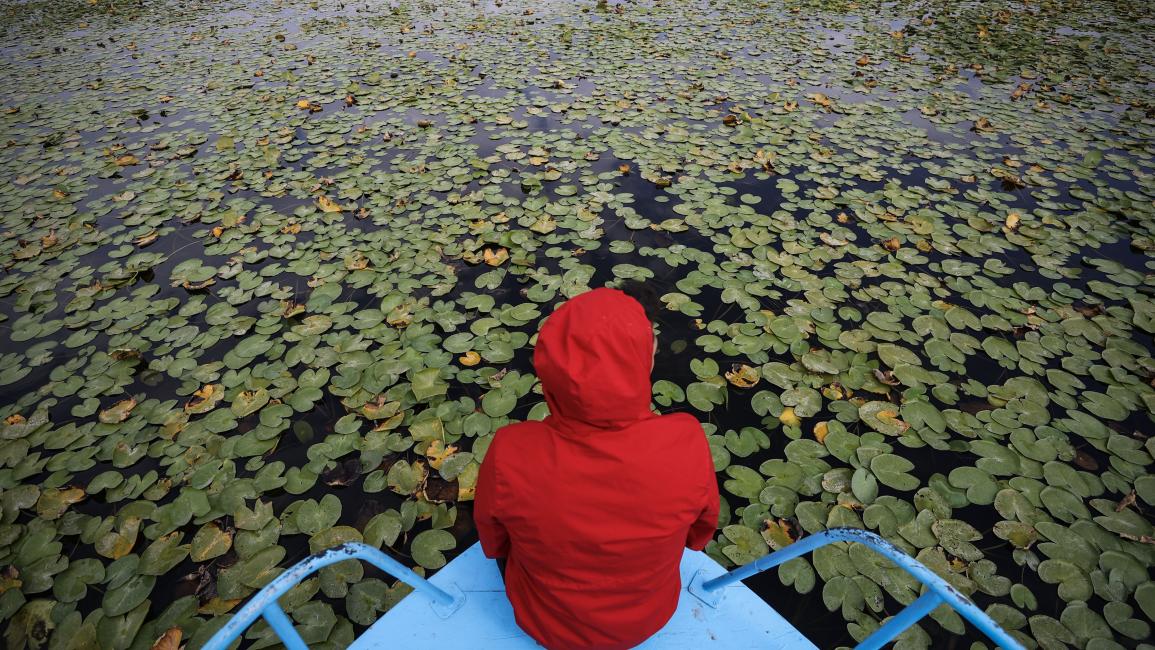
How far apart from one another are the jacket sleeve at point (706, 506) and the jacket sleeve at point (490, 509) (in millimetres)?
511

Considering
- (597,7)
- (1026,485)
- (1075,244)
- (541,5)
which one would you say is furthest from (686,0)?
(1026,485)

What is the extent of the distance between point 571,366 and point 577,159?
388cm

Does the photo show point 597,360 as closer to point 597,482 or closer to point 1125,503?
point 597,482

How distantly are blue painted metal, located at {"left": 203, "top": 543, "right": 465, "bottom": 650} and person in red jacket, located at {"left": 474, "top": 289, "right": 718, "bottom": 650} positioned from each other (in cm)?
30

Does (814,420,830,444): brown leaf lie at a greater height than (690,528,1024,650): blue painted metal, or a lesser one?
lesser

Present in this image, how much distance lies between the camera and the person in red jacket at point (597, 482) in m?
1.02

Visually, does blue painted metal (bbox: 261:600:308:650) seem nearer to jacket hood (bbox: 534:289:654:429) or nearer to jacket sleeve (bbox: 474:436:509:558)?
jacket sleeve (bbox: 474:436:509:558)

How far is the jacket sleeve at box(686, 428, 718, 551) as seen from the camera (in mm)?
1167

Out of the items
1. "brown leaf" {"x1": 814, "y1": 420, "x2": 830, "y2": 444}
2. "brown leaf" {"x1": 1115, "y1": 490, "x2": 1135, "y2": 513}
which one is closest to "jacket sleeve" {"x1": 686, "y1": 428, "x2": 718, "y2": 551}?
"brown leaf" {"x1": 814, "y1": 420, "x2": 830, "y2": 444}

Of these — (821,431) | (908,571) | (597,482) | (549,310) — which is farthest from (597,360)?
(549,310)

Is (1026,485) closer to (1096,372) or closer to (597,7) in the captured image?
(1096,372)

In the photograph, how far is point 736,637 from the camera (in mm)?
1277

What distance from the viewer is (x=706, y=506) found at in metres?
1.21

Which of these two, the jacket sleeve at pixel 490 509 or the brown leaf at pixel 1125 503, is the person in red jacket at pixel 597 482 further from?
the brown leaf at pixel 1125 503
